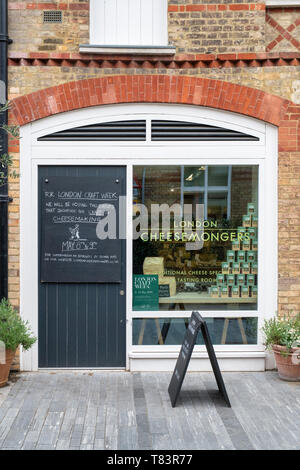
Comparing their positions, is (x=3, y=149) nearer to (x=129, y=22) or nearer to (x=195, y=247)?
(x=129, y=22)

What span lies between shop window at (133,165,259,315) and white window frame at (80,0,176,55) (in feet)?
5.67

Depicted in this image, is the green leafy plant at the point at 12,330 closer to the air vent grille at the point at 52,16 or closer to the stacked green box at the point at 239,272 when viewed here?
the stacked green box at the point at 239,272

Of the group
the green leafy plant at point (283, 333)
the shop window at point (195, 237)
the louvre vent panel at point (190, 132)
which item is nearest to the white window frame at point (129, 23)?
the louvre vent panel at point (190, 132)

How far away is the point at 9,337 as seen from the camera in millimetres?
5926

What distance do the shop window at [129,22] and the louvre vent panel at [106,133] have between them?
109cm

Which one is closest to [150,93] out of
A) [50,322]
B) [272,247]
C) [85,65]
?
[85,65]

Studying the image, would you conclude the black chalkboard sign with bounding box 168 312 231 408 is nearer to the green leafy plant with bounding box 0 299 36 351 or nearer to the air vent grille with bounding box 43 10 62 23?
the green leafy plant with bounding box 0 299 36 351

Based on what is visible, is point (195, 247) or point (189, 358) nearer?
point (189, 358)

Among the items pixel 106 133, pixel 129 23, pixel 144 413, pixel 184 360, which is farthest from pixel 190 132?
pixel 144 413

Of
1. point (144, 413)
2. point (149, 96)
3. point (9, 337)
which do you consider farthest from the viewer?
point (149, 96)

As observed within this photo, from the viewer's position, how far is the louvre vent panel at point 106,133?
6.73m

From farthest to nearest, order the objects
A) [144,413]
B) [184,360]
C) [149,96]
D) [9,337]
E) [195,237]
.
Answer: [195,237]
[149,96]
[9,337]
[184,360]
[144,413]

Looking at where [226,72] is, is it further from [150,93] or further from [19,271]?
A: [19,271]

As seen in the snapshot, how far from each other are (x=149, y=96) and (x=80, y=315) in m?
3.07
